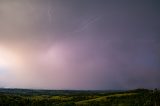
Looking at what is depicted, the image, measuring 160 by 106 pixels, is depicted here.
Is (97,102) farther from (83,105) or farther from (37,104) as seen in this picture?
(37,104)

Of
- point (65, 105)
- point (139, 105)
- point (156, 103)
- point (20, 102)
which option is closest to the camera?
point (156, 103)

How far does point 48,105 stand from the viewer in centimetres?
18662

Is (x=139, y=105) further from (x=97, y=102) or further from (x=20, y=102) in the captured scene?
(x=20, y=102)

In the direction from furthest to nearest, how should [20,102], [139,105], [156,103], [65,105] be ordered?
[65,105]
[20,102]
[139,105]
[156,103]

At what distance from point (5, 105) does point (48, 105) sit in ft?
101

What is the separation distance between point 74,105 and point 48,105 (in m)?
17.4

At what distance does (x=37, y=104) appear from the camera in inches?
7101

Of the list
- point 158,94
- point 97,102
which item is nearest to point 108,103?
point 97,102

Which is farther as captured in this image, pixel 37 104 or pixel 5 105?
pixel 37 104

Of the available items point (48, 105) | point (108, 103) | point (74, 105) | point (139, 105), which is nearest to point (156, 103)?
point (139, 105)

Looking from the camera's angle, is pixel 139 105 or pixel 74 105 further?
pixel 74 105

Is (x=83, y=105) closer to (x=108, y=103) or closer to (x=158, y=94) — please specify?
(x=108, y=103)

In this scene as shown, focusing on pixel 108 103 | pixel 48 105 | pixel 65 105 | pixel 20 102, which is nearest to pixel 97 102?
pixel 108 103

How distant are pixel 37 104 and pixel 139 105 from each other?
64.1m
